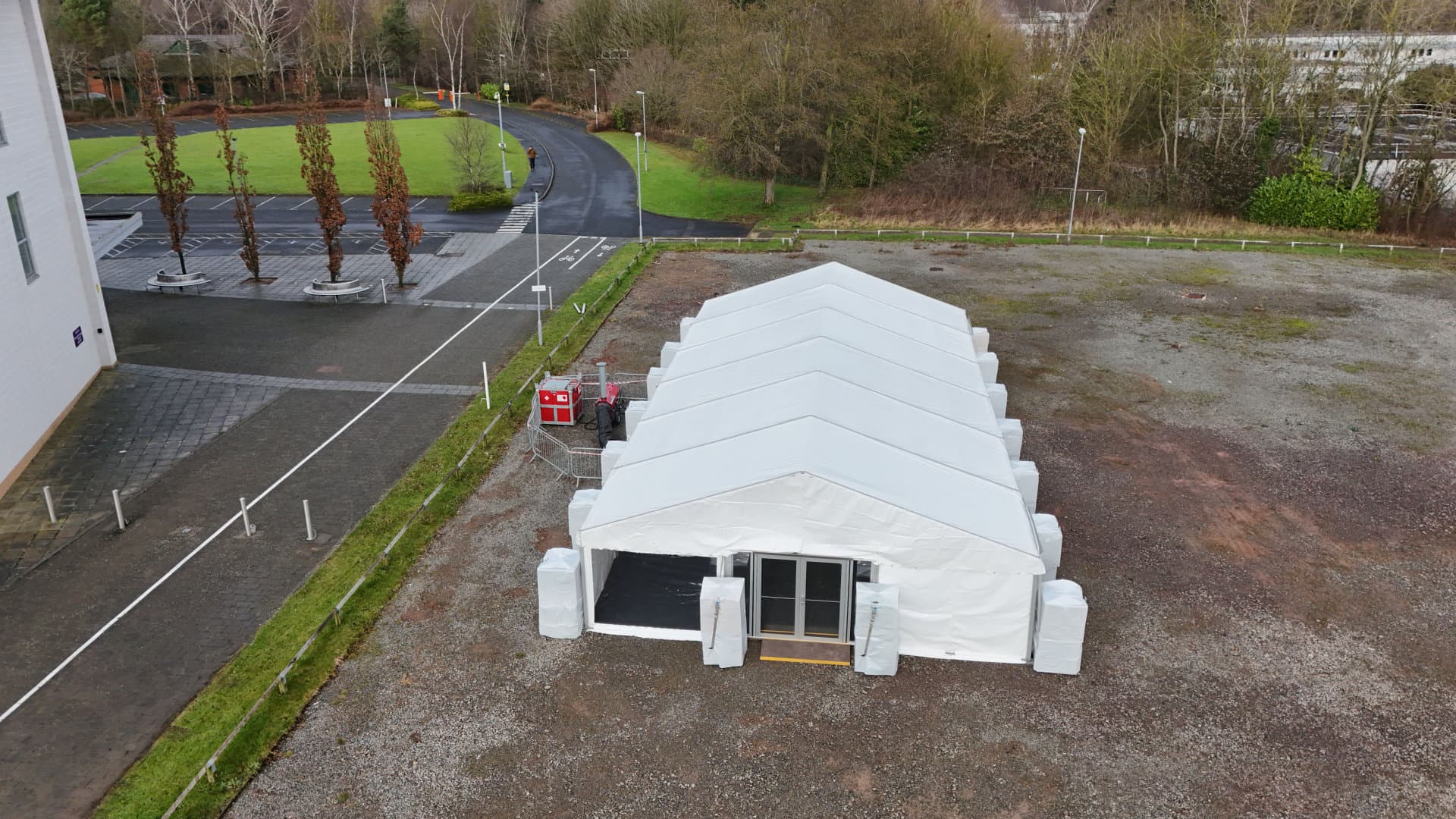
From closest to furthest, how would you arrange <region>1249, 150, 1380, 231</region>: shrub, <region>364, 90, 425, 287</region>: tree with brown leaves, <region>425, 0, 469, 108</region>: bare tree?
<region>364, 90, 425, 287</region>: tree with brown leaves
<region>1249, 150, 1380, 231</region>: shrub
<region>425, 0, 469, 108</region>: bare tree

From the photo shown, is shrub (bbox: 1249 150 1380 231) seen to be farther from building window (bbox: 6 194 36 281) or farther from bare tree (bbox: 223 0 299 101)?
bare tree (bbox: 223 0 299 101)

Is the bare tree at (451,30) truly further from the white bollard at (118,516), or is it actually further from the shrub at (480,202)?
the white bollard at (118,516)

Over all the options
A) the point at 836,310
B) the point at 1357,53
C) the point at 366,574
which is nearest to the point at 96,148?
the point at 836,310

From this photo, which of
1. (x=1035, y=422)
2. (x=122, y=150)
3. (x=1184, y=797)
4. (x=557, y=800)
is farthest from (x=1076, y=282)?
(x=122, y=150)

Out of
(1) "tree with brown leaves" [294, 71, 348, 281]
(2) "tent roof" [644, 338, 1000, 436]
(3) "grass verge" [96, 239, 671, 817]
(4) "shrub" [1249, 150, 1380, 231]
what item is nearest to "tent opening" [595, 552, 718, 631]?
(2) "tent roof" [644, 338, 1000, 436]

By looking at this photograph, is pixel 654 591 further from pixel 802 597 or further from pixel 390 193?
pixel 390 193

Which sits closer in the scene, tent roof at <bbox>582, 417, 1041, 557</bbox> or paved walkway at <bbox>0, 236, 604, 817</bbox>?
paved walkway at <bbox>0, 236, 604, 817</bbox>

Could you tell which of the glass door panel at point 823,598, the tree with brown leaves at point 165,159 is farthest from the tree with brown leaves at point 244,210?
the glass door panel at point 823,598
